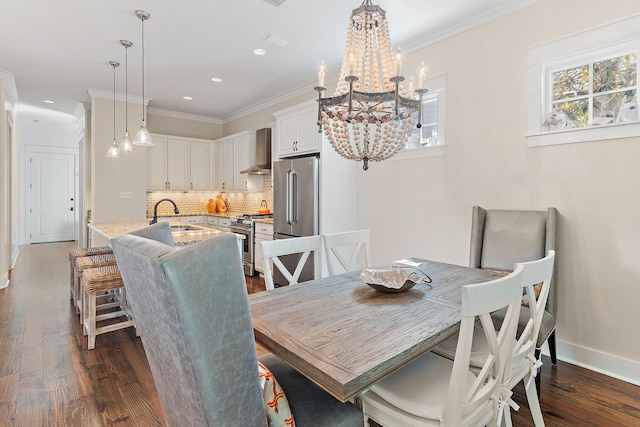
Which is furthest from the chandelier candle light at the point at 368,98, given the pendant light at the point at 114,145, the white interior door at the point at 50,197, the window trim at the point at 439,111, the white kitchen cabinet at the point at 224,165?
the white interior door at the point at 50,197

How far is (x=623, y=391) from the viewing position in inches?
83.9

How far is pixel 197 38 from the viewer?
11.1 ft

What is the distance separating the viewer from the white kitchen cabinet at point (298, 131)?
4.04m

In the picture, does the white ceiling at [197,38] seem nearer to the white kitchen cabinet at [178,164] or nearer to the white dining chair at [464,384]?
the white kitchen cabinet at [178,164]

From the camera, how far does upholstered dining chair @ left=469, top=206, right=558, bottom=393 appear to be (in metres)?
2.40

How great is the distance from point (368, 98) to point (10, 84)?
544 centimetres

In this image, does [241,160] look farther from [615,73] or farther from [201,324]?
[201,324]

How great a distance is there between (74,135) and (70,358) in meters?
7.83

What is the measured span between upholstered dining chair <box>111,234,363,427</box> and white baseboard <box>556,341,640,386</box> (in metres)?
2.60

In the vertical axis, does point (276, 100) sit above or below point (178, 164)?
above

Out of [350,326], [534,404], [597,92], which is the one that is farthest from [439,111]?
[350,326]

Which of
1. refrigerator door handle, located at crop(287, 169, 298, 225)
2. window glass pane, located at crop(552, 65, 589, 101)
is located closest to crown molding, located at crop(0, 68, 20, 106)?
refrigerator door handle, located at crop(287, 169, 298, 225)

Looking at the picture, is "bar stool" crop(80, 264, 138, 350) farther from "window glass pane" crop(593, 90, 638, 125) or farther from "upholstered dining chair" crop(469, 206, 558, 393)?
"window glass pane" crop(593, 90, 638, 125)

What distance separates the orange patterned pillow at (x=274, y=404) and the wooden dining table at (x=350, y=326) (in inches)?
3.8
